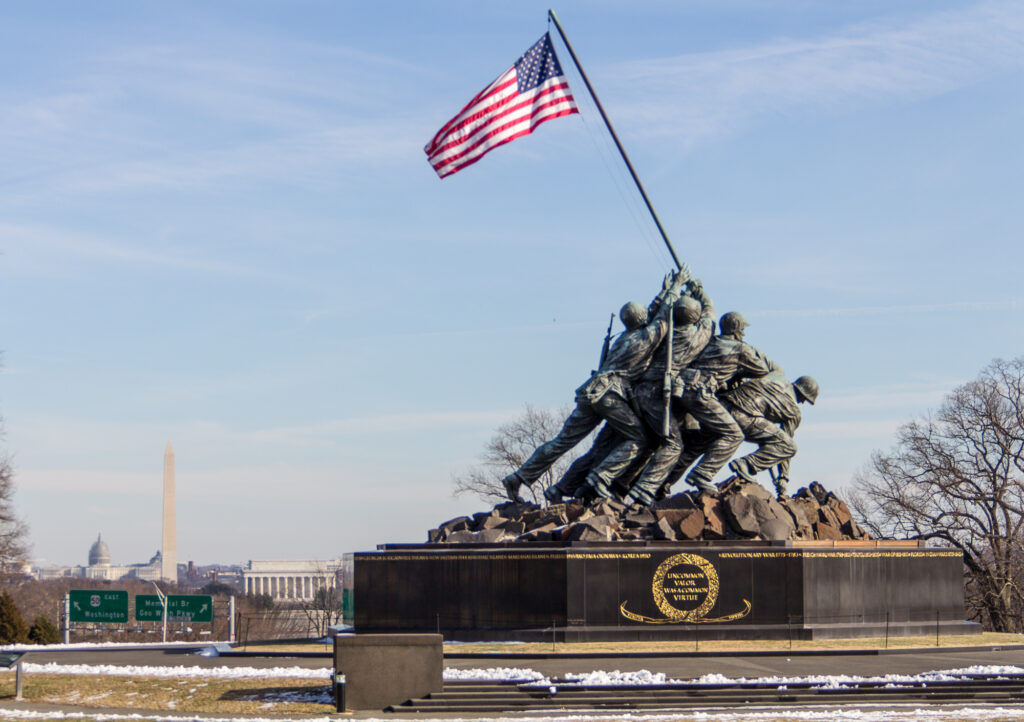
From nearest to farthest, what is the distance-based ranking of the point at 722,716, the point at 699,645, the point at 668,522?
the point at 722,716 < the point at 699,645 < the point at 668,522

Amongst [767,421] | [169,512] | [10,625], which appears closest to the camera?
[767,421]

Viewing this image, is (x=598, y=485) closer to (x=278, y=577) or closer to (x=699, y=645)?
(x=699, y=645)

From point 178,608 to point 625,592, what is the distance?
12.5 meters

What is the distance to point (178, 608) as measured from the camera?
32281 millimetres

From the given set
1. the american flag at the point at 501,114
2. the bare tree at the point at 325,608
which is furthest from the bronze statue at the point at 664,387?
the bare tree at the point at 325,608

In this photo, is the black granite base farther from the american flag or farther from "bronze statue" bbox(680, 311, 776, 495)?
the american flag

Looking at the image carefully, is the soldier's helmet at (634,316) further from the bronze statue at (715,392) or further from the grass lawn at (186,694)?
the grass lawn at (186,694)

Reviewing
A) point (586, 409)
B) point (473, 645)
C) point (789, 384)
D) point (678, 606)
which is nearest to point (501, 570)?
point (473, 645)

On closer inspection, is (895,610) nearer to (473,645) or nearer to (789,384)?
(789,384)

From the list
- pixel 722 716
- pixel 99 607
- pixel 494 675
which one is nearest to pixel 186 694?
pixel 494 675

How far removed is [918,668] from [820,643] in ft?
11.8

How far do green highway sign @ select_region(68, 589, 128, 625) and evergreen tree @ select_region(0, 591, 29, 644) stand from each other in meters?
1.35

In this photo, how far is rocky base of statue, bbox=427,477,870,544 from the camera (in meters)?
25.8

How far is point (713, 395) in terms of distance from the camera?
92.7 feet
